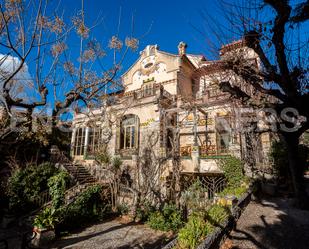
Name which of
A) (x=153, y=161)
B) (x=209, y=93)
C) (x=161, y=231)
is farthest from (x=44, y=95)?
(x=209, y=93)

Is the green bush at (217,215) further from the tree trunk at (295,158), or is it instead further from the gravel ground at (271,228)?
the tree trunk at (295,158)

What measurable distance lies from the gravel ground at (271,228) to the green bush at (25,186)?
10474mm

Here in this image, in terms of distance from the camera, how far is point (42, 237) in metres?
6.93

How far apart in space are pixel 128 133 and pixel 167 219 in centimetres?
814

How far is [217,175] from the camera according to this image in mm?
11047

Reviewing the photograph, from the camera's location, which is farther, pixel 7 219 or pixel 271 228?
pixel 7 219

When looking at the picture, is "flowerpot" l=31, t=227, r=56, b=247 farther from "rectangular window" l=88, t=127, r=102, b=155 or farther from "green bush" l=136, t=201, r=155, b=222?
"rectangular window" l=88, t=127, r=102, b=155

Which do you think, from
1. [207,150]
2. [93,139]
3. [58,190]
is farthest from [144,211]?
[93,139]

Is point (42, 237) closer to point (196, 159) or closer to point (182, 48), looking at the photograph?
point (196, 159)

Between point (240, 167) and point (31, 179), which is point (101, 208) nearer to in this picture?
point (31, 179)

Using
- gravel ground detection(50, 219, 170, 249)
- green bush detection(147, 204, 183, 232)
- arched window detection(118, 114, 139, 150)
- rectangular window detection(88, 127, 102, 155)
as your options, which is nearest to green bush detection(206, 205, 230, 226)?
gravel ground detection(50, 219, 170, 249)

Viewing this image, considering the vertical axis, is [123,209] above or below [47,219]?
below

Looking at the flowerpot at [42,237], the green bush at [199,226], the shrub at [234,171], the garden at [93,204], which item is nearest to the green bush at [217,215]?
the green bush at [199,226]

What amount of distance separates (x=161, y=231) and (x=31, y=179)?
783 cm
